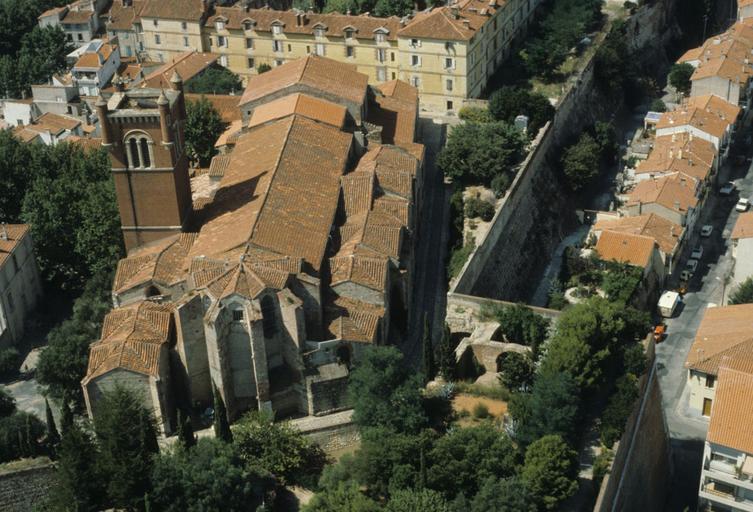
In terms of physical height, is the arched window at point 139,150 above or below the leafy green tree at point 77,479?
above

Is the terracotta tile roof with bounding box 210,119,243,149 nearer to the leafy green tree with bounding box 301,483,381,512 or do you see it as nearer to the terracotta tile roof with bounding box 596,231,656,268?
the terracotta tile roof with bounding box 596,231,656,268

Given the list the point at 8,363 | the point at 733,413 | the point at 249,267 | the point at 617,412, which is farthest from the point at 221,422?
the point at 733,413

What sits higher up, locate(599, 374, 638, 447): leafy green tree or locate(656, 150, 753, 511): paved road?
locate(599, 374, 638, 447): leafy green tree

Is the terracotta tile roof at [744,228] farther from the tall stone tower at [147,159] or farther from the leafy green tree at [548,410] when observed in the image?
the tall stone tower at [147,159]

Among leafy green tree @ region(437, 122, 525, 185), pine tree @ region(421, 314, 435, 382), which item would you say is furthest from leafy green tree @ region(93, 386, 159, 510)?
leafy green tree @ region(437, 122, 525, 185)

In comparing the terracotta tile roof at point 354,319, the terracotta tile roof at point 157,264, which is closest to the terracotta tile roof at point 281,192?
the terracotta tile roof at point 157,264

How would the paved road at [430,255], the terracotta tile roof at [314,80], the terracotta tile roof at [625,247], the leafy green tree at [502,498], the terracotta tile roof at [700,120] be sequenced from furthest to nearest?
1. the terracotta tile roof at [700,120]
2. the terracotta tile roof at [314,80]
3. the terracotta tile roof at [625,247]
4. the paved road at [430,255]
5. the leafy green tree at [502,498]
